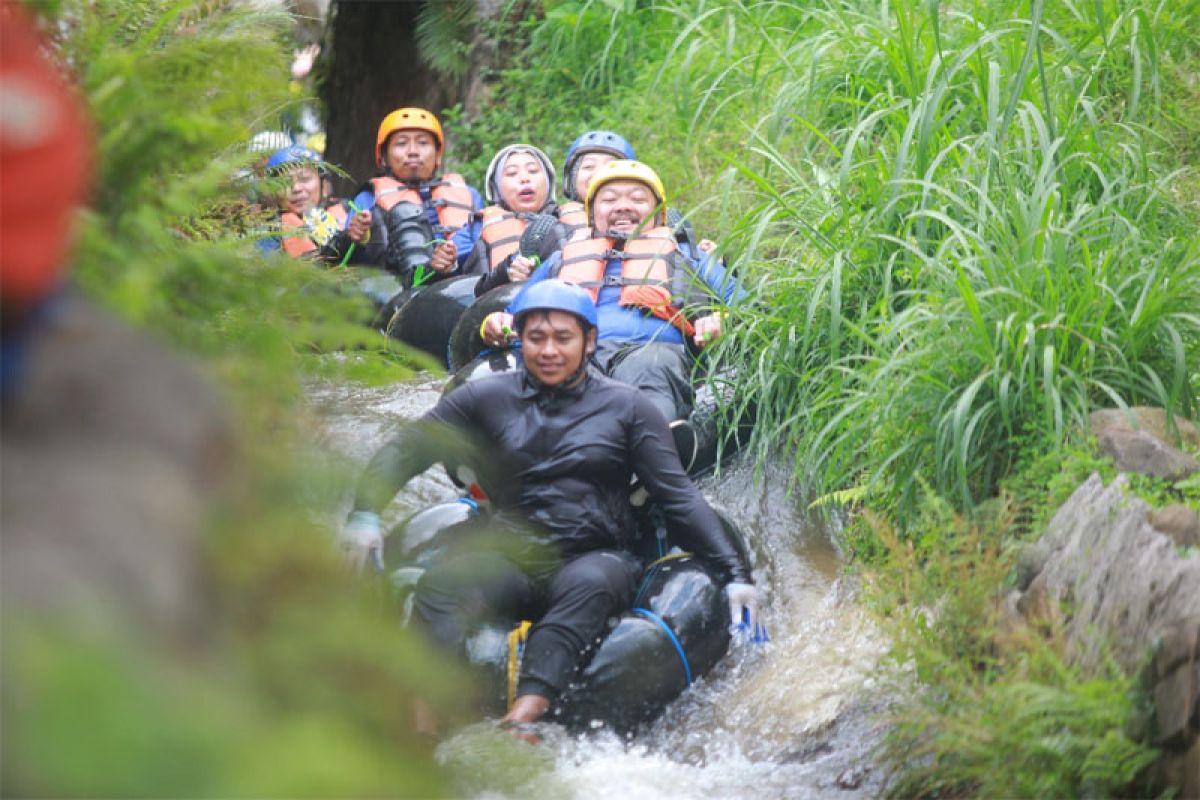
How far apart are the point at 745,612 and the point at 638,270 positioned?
7.58ft

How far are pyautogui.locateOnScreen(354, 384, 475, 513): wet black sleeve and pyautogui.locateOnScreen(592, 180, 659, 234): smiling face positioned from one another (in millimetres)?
2095

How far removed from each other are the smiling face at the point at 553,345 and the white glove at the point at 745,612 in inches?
36.8

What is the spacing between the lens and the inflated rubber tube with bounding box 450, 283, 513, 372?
7.16 metres

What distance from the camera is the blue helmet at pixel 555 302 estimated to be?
5020 millimetres

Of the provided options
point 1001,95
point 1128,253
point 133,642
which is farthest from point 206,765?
point 1001,95

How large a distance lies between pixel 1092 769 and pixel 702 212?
5.44 m

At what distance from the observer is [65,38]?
2.81m

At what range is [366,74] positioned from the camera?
44.3ft

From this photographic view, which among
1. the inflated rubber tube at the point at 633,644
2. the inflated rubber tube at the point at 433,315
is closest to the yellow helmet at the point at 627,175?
the inflated rubber tube at the point at 433,315

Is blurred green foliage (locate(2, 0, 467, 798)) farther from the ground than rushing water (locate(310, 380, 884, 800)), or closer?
farther from the ground

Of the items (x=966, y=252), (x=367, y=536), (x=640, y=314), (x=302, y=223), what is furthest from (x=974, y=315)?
(x=302, y=223)

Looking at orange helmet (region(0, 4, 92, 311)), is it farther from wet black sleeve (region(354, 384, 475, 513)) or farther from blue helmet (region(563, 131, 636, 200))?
blue helmet (region(563, 131, 636, 200))

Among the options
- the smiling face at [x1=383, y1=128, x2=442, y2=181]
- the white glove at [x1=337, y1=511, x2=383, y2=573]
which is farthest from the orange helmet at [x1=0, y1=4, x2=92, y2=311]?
the smiling face at [x1=383, y1=128, x2=442, y2=181]

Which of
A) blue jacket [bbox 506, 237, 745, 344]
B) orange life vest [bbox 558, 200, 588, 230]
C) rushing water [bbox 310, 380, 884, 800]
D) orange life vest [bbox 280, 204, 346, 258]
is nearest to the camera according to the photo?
rushing water [bbox 310, 380, 884, 800]
